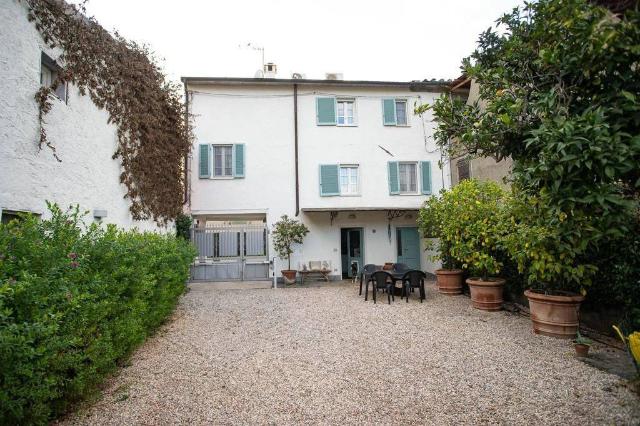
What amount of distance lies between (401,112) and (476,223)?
7.62m

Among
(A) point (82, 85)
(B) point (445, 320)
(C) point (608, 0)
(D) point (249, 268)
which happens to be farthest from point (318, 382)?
(D) point (249, 268)

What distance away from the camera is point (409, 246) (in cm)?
1381

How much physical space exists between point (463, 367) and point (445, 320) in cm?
251

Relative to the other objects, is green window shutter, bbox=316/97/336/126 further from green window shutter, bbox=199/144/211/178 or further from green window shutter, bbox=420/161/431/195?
green window shutter, bbox=199/144/211/178

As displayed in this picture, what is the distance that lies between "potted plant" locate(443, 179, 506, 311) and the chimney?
9.62 metres

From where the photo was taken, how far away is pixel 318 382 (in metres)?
3.99

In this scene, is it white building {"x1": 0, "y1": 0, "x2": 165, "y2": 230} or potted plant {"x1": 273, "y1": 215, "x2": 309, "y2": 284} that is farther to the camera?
potted plant {"x1": 273, "y1": 215, "x2": 309, "y2": 284}

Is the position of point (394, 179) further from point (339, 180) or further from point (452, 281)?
point (452, 281)

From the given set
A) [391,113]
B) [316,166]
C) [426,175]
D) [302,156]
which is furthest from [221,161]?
[426,175]

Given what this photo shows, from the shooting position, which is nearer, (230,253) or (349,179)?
(230,253)

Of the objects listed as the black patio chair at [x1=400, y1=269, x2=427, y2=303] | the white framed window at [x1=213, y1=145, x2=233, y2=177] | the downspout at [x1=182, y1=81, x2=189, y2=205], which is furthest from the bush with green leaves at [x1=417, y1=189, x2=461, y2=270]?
the downspout at [x1=182, y1=81, x2=189, y2=205]

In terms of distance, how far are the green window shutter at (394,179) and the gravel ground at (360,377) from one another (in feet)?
23.2

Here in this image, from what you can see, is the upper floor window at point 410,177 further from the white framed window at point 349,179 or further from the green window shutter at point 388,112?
the green window shutter at point 388,112

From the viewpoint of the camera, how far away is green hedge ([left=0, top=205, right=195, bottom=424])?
2.23 meters
